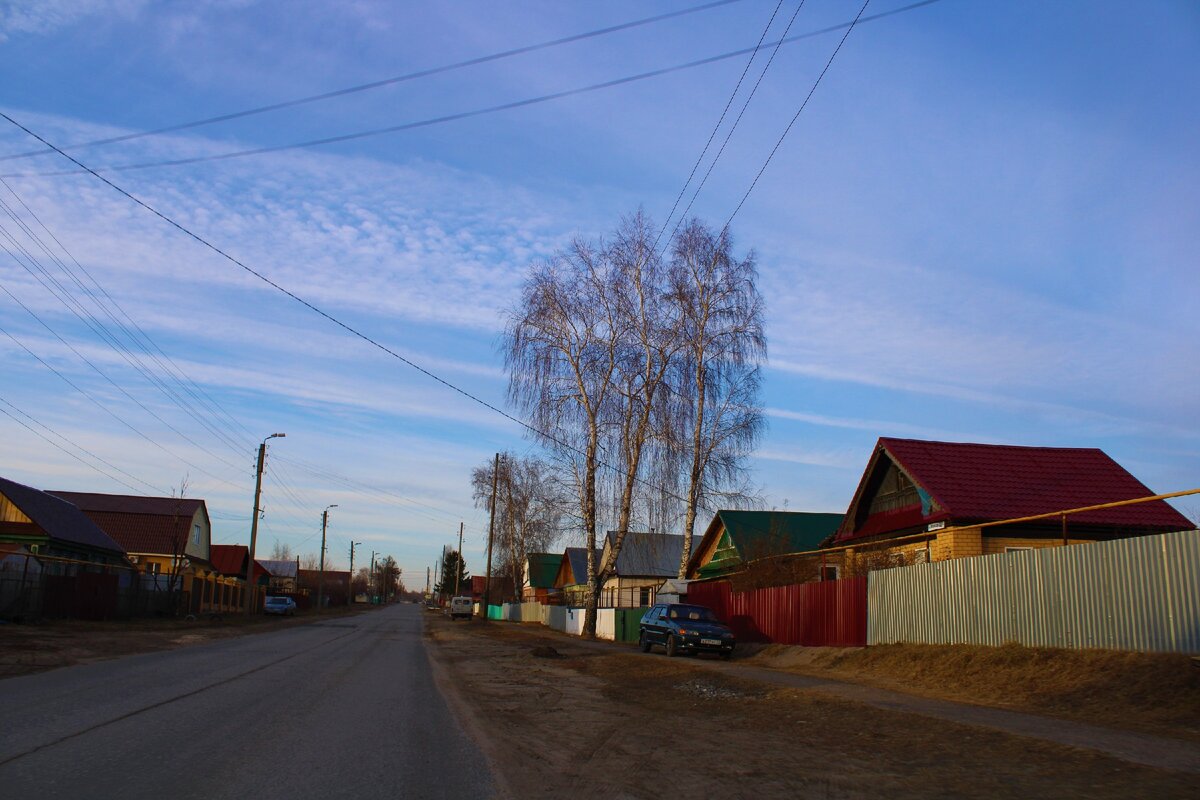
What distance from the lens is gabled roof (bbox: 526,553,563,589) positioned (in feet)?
287

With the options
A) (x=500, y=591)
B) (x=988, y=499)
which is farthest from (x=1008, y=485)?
(x=500, y=591)

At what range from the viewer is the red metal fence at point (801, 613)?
20234mm

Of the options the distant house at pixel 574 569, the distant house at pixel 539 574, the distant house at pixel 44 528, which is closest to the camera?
the distant house at pixel 44 528

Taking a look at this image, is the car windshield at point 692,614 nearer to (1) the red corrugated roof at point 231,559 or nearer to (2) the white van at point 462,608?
(2) the white van at point 462,608

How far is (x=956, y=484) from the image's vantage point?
2281cm

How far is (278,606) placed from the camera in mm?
64750

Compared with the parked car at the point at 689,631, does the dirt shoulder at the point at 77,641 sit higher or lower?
lower

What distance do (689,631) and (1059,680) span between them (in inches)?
472

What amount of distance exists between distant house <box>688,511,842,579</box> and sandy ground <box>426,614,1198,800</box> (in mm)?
18790

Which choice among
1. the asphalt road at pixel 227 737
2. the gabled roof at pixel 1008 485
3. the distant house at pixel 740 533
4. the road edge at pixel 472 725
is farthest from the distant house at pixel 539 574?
the asphalt road at pixel 227 737

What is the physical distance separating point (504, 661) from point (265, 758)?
1513 cm

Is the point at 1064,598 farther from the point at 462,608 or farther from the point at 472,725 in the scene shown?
the point at 462,608

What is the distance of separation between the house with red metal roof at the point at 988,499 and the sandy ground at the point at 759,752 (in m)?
9.49

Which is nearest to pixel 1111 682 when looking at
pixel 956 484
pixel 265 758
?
pixel 265 758
